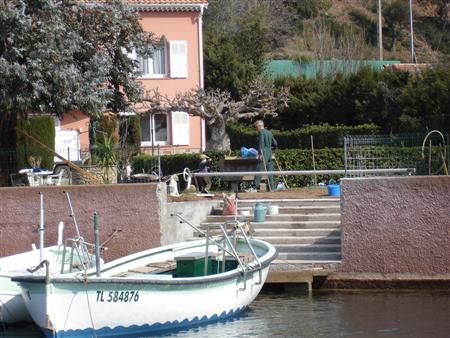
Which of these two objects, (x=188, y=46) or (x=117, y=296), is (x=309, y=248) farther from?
(x=188, y=46)

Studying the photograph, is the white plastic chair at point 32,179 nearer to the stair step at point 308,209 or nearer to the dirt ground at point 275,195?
the dirt ground at point 275,195

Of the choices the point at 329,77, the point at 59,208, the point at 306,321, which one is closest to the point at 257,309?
the point at 306,321

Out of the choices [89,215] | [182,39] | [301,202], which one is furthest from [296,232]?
[182,39]

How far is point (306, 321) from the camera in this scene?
16719mm

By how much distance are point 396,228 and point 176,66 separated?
80.6 ft

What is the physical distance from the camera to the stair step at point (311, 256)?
19828 mm

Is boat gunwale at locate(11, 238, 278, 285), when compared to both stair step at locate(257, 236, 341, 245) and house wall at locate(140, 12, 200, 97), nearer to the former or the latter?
stair step at locate(257, 236, 341, 245)

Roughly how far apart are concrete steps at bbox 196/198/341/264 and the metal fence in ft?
13.4

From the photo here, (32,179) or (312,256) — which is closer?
(312,256)

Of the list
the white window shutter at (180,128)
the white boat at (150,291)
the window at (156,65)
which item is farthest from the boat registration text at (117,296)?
the window at (156,65)

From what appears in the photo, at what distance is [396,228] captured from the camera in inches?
760

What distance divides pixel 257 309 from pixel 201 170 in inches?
356

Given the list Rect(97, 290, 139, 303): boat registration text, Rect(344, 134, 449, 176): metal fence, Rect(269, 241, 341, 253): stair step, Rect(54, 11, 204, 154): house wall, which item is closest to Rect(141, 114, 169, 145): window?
Rect(54, 11, 204, 154): house wall

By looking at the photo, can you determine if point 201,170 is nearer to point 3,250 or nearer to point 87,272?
point 3,250
